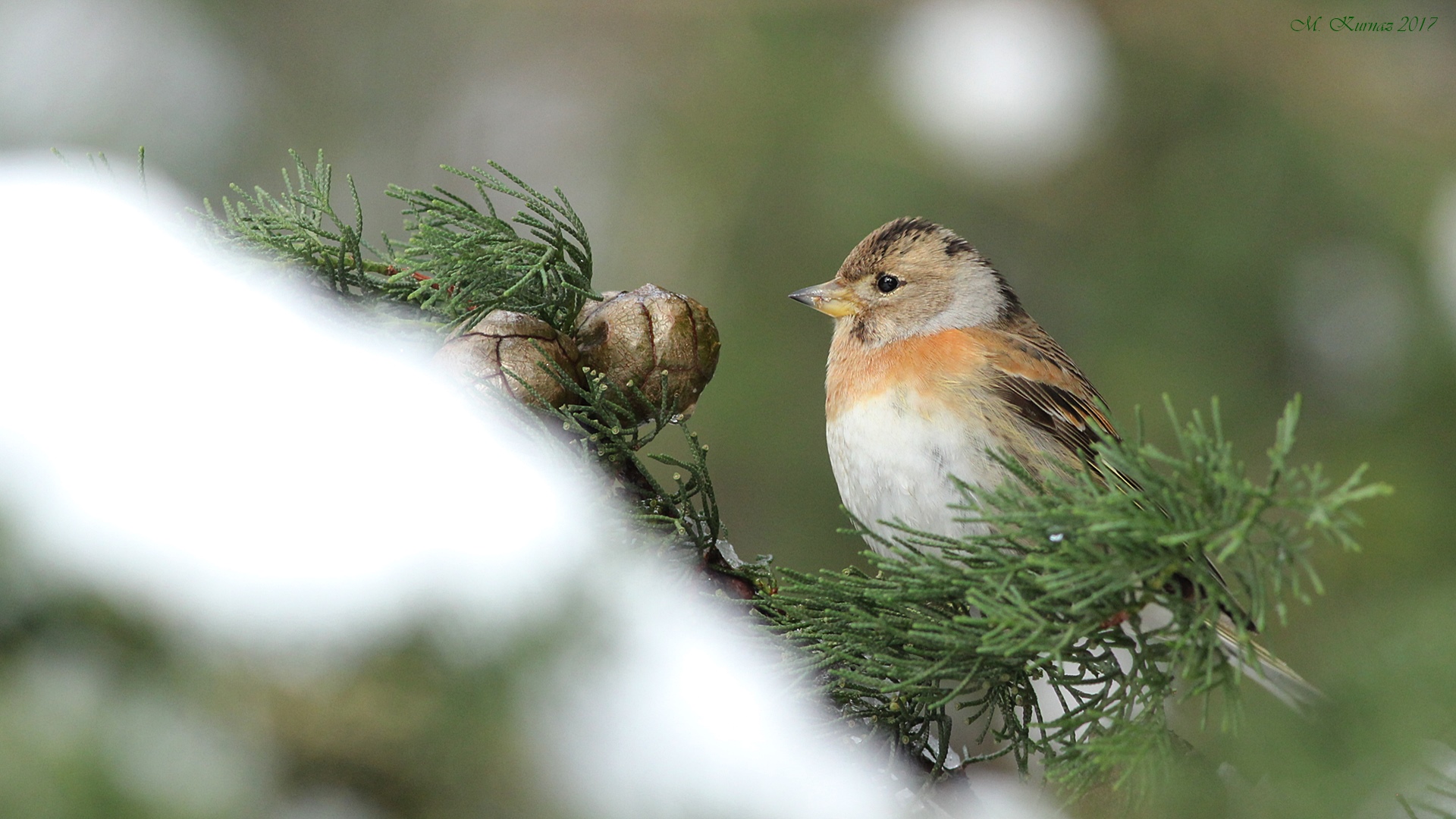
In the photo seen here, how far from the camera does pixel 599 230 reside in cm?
323

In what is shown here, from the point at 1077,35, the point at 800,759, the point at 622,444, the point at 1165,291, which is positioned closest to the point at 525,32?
the point at 1077,35

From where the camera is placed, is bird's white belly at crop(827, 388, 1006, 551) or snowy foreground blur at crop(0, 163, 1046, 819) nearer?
snowy foreground blur at crop(0, 163, 1046, 819)

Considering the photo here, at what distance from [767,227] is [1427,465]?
1658 millimetres

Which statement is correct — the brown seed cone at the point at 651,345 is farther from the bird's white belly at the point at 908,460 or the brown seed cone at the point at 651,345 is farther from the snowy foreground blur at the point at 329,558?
the bird's white belly at the point at 908,460

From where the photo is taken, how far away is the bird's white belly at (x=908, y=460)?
5.20ft

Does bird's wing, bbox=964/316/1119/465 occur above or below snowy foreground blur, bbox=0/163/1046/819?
above

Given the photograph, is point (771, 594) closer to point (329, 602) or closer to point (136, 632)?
point (329, 602)

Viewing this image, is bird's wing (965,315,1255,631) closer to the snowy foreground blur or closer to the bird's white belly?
the bird's white belly

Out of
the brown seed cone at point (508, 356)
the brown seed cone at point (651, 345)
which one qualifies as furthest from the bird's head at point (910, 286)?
the brown seed cone at point (508, 356)

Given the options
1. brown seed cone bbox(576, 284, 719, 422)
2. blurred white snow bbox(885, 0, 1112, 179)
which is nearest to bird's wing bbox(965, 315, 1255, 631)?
brown seed cone bbox(576, 284, 719, 422)

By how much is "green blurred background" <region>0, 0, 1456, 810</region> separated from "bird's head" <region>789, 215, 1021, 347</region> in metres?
0.70

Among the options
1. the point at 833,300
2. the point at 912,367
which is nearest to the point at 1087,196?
the point at 833,300

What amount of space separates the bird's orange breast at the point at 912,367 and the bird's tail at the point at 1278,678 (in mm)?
562

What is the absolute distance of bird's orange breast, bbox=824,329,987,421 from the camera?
5.70ft
